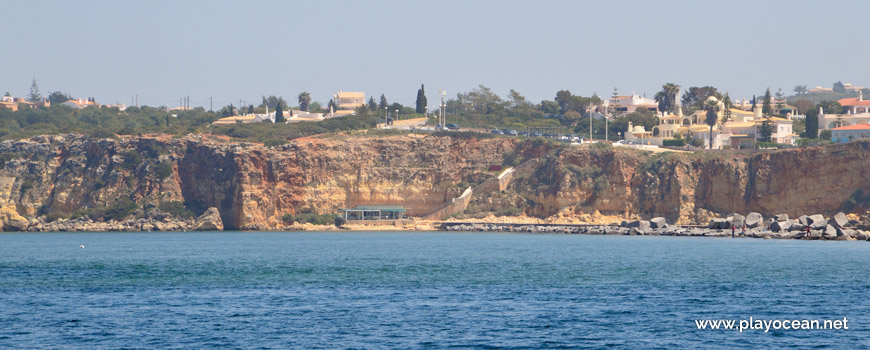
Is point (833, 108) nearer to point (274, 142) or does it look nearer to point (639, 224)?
point (639, 224)

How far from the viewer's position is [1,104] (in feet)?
590

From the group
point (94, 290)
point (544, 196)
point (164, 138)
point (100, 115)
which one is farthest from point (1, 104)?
point (94, 290)

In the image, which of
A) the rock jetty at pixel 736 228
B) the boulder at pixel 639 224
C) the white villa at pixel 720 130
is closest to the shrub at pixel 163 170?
the rock jetty at pixel 736 228

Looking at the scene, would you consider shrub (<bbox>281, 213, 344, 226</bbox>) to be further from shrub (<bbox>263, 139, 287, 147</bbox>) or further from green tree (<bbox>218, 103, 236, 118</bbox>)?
green tree (<bbox>218, 103, 236, 118</bbox>)

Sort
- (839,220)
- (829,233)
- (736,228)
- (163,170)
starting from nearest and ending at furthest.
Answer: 1. (829,233)
2. (839,220)
3. (736,228)
4. (163,170)

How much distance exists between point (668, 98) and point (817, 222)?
61.9m

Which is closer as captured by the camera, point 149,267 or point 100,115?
point 149,267

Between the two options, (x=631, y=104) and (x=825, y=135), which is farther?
(x=631, y=104)

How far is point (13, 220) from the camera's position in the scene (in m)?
102

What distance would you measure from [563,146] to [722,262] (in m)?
52.5

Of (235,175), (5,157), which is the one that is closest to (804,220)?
(235,175)

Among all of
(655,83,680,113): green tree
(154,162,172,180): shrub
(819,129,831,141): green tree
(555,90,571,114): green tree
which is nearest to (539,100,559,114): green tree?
(555,90,571,114): green tree

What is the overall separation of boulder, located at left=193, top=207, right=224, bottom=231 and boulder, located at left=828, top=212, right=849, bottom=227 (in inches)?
2424

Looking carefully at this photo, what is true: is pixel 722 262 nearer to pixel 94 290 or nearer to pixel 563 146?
pixel 94 290
